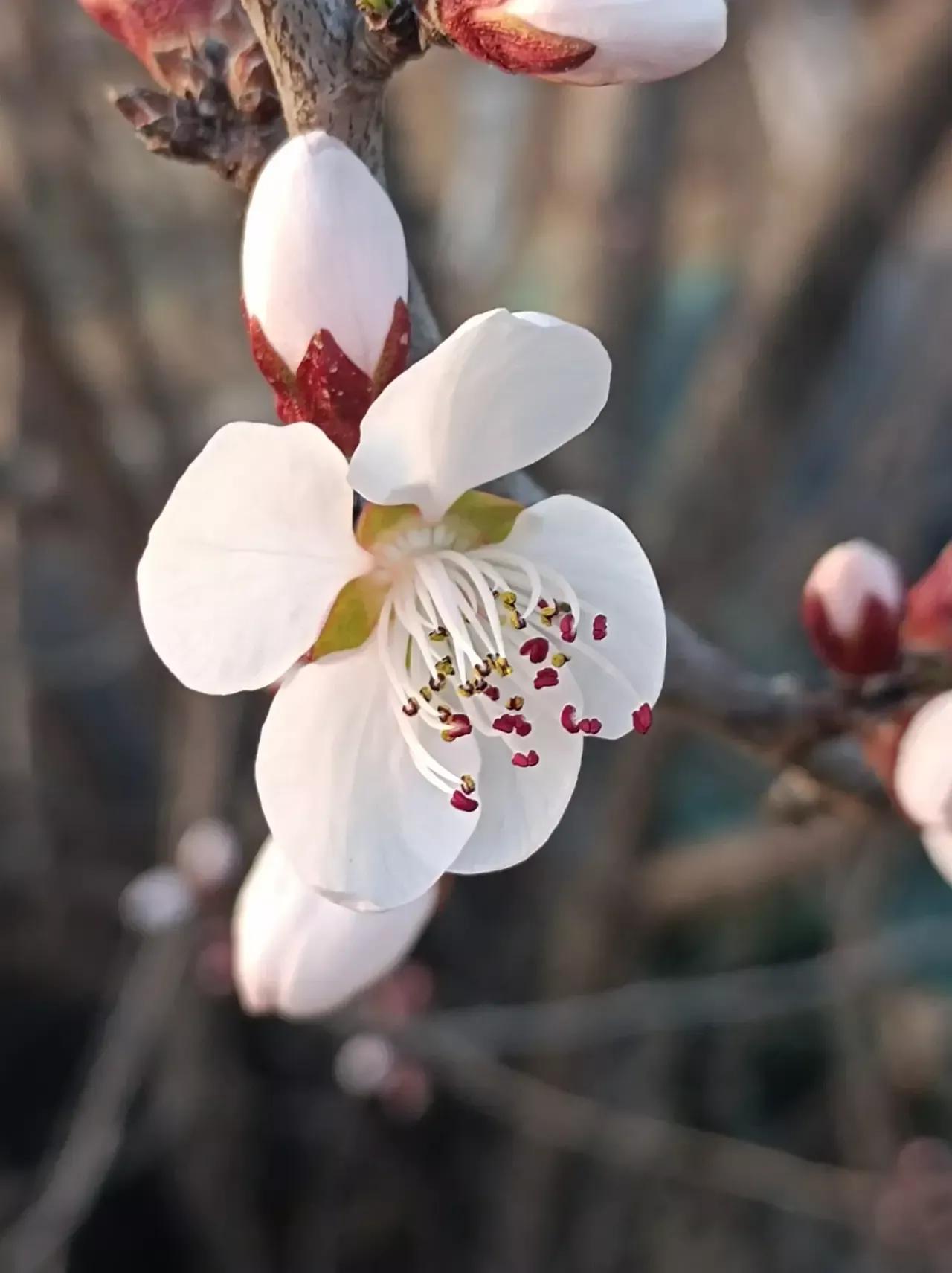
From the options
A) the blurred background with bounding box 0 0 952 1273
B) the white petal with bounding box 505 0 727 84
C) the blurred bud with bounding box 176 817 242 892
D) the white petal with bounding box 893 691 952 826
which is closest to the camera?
the white petal with bounding box 505 0 727 84

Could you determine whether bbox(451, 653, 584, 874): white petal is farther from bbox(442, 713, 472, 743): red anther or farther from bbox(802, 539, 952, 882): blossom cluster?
bbox(802, 539, 952, 882): blossom cluster

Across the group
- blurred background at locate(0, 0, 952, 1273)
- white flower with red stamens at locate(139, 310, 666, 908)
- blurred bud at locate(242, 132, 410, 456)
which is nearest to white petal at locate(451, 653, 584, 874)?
white flower with red stamens at locate(139, 310, 666, 908)

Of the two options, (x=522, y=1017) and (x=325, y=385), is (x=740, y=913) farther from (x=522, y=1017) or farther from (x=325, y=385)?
(x=325, y=385)

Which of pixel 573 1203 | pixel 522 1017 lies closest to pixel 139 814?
pixel 522 1017

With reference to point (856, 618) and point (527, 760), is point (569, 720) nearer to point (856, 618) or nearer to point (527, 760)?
point (527, 760)

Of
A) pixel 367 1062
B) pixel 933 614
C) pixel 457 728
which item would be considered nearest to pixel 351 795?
pixel 457 728

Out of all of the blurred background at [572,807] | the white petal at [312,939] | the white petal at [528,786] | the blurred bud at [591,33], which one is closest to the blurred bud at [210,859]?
the blurred background at [572,807]
